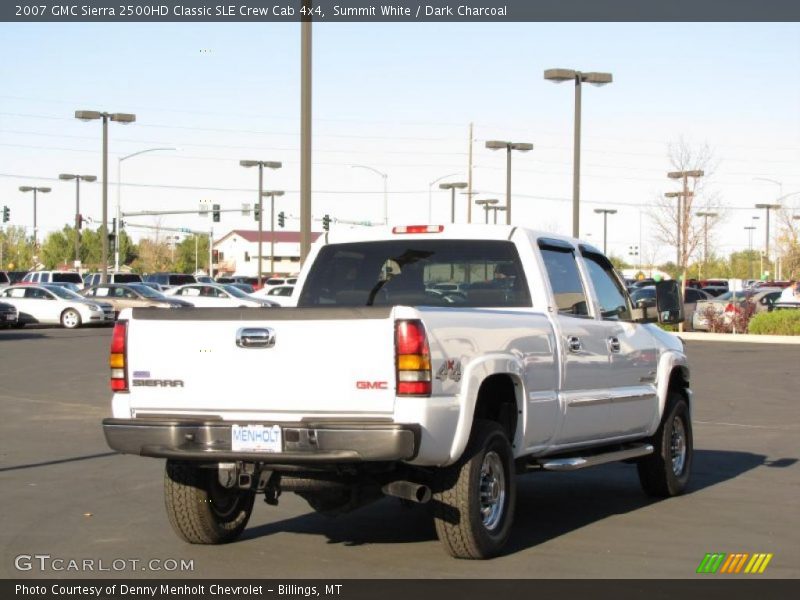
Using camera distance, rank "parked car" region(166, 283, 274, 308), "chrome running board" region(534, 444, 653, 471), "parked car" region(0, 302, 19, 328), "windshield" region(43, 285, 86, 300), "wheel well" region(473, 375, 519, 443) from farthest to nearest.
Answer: "parked car" region(166, 283, 274, 308) → "windshield" region(43, 285, 86, 300) → "parked car" region(0, 302, 19, 328) → "chrome running board" region(534, 444, 653, 471) → "wheel well" region(473, 375, 519, 443)

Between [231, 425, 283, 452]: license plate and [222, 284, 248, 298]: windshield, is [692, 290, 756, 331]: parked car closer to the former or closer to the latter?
[222, 284, 248, 298]: windshield

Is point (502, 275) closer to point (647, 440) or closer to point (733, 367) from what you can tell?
point (647, 440)

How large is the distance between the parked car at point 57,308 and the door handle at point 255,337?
37.3 meters

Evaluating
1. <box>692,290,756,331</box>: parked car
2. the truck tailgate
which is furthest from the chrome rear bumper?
<box>692,290,756,331</box>: parked car

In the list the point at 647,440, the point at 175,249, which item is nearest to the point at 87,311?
the point at 647,440

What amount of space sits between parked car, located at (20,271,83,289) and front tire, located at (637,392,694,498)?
1848 inches

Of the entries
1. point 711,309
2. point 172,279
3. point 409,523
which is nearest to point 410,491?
point 409,523

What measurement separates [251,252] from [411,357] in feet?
497

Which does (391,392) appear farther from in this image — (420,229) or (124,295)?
(124,295)

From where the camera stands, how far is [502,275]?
9312 millimetres

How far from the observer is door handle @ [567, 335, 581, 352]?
9084 mm

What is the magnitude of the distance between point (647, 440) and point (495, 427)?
3190 mm
